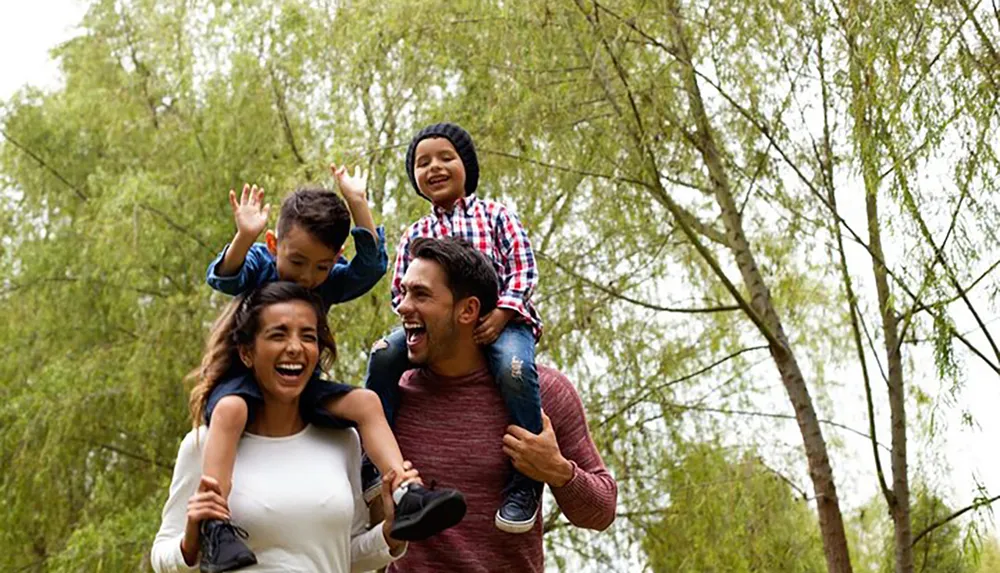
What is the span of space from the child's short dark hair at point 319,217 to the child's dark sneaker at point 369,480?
0.45m

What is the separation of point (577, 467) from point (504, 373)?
0.22m

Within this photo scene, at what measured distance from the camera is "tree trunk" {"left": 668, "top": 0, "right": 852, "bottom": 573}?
5.79 m

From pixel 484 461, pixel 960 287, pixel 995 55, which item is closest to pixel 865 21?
pixel 995 55

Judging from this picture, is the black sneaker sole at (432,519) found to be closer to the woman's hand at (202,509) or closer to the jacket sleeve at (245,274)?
the woman's hand at (202,509)

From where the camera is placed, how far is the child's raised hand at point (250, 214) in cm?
261

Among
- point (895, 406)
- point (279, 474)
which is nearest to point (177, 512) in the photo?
point (279, 474)

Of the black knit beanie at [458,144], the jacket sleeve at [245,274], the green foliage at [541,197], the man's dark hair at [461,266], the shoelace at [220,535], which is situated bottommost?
the shoelace at [220,535]

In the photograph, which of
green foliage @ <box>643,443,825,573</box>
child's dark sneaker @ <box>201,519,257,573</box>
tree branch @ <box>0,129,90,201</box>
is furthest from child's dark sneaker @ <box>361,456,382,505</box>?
tree branch @ <box>0,129,90,201</box>

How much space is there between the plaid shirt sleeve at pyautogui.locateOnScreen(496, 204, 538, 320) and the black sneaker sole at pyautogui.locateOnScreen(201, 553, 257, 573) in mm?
796

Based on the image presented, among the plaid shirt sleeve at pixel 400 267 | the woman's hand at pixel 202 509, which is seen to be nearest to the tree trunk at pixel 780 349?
the plaid shirt sleeve at pixel 400 267

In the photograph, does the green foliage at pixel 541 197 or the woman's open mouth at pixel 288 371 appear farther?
the green foliage at pixel 541 197

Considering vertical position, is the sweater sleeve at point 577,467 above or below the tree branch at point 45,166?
below

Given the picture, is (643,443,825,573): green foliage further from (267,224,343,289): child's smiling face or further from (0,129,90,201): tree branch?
(0,129,90,201): tree branch

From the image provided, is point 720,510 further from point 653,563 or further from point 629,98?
point 629,98
